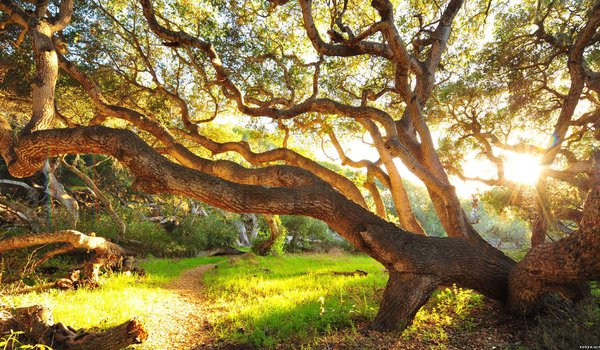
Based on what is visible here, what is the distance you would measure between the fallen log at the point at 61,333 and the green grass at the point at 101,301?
1.04 m

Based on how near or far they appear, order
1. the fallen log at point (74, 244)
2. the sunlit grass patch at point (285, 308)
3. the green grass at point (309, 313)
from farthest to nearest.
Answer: the fallen log at point (74, 244) → the sunlit grass patch at point (285, 308) → the green grass at point (309, 313)

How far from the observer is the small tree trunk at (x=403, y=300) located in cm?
449

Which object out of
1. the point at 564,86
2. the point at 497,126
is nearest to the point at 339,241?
the point at 497,126

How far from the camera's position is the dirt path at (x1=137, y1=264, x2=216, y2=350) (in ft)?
14.8

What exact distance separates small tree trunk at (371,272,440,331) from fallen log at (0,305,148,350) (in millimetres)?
3335

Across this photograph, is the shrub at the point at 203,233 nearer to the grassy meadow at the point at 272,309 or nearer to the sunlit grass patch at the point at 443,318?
the grassy meadow at the point at 272,309

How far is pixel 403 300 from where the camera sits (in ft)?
15.2

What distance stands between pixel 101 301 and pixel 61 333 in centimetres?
272

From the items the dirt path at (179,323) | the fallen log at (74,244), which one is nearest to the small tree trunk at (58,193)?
the fallen log at (74,244)

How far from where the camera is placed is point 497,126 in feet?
41.7

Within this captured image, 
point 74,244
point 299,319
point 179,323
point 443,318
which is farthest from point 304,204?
point 74,244

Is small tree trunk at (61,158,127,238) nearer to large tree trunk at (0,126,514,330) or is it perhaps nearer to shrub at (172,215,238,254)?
shrub at (172,215,238,254)

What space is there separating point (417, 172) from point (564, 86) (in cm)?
994

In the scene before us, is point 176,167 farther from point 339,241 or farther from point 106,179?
point 339,241
